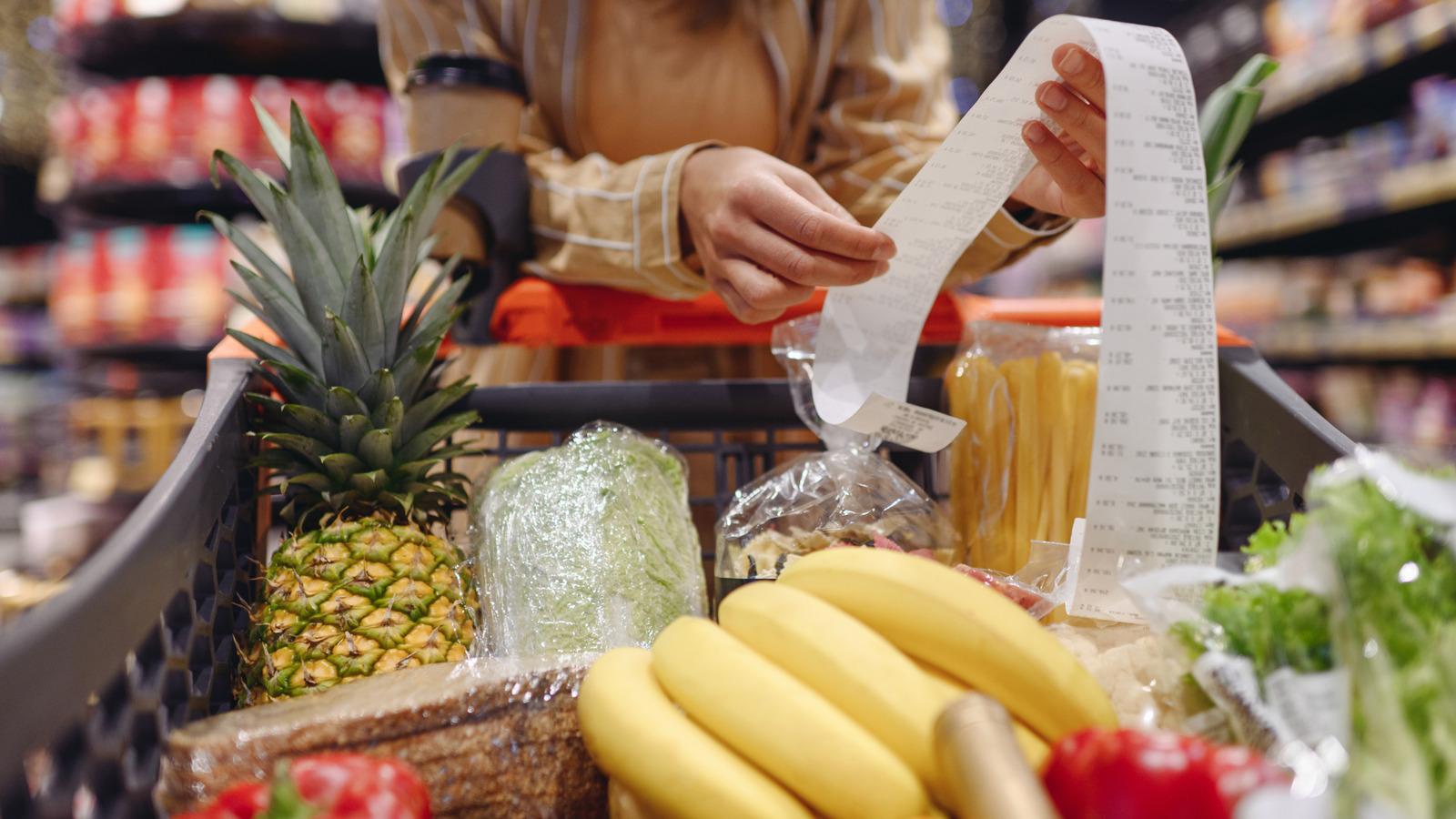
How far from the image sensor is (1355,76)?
2.90 m

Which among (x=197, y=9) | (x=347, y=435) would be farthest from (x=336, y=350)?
(x=197, y=9)

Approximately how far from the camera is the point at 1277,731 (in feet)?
1.45

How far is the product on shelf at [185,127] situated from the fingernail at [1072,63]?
8.20 ft

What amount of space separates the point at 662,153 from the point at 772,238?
0.57 m

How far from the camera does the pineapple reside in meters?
0.75

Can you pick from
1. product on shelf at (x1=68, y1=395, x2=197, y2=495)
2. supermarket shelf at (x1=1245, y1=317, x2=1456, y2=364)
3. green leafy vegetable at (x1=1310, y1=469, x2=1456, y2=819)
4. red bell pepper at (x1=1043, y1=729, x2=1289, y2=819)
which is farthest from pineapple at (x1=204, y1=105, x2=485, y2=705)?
supermarket shelf at (x1=1245, y1=317, x2=1456, y2=364)

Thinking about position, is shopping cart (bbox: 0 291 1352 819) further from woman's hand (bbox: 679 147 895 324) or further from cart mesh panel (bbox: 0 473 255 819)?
woman's hand (bbox: 679 147 895 324)

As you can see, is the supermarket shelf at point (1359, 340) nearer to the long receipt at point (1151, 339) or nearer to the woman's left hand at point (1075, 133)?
the woman's left hand at point (1075, 133)

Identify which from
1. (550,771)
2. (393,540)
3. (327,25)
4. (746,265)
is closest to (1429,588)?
(550,771)

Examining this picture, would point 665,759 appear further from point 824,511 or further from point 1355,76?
point 1355,76

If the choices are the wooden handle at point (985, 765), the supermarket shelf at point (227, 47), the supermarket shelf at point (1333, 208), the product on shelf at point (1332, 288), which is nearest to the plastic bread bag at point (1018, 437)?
the wooden handle at point (985, 765)

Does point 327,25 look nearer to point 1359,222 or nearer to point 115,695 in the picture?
point 115,695

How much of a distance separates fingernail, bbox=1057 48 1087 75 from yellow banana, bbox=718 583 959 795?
46cm

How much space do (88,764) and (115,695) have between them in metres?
0.04
